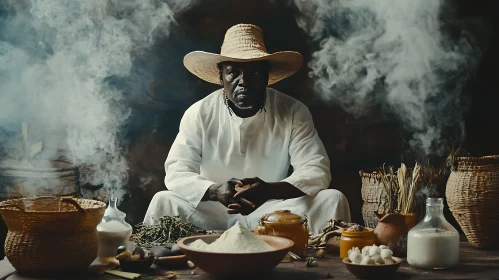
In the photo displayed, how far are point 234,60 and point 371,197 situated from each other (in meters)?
1.34

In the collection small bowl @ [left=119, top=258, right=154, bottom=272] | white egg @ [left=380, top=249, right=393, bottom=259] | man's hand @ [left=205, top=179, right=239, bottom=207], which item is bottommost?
small bowl @ [left=119, top=258, right=154, bottom=272]

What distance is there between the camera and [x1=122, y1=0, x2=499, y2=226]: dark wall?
15.2 ft

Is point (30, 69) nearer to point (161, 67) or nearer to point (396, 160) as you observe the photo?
point (161, 67)

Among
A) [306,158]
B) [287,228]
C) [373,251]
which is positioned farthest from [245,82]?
[373,251]

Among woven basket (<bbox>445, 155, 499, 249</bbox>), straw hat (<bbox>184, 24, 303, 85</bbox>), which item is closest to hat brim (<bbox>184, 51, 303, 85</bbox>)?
straw hat (<bbox>184, 24, 303, 85</bbox>)

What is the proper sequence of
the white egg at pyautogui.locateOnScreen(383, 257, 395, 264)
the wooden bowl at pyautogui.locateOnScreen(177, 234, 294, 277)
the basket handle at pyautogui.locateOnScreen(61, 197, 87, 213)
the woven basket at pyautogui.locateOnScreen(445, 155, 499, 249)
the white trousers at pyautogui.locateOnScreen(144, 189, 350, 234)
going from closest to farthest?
the wooden bowl at pyautogui.locateOnScreen(177, 234, 294, 277) → the white egg at pyautogui.locateOnScreen(383, 257, 395, 264) → the basket handle at pyautogui.locateOnScreen(61, 197, 87, 213) → the woven basket at pyautogui.locateOnScreen(445, 155, 499, 249) → the white trousers at pyautogui.locateOnScreen(144, 189, 350, 234)

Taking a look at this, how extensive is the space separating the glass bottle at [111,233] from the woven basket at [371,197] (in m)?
2.08

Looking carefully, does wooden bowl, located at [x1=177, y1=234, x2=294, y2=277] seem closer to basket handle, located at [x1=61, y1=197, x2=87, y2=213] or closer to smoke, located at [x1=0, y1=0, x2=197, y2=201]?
A: basket handle, located at [x1=61, y1=197, x2=87, y2=213]

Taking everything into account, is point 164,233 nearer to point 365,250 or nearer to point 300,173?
point 300,173

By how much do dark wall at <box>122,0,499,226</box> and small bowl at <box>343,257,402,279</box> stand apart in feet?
7.73

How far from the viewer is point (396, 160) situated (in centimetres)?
473

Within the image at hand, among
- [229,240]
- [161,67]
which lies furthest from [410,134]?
[229,240]

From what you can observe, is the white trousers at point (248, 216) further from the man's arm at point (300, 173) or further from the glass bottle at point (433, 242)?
the glass bottle at point (433, 242)

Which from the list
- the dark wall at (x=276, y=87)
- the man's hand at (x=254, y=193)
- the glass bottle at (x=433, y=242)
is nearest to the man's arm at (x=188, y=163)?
the man's hand at (x=254, y=193)
